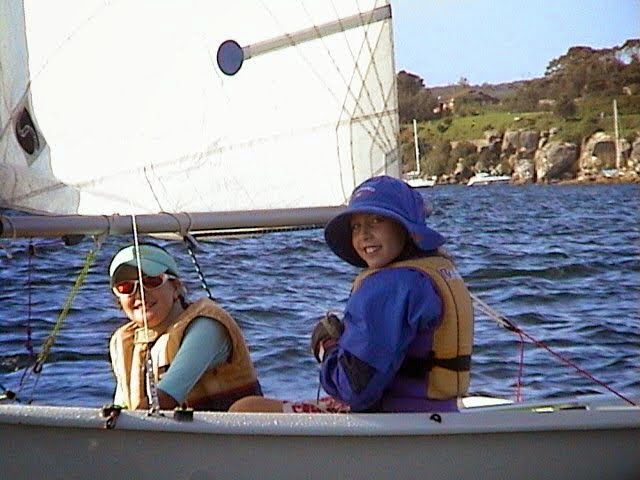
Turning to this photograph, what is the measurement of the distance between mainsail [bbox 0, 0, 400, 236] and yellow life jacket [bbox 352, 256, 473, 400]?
0.80m

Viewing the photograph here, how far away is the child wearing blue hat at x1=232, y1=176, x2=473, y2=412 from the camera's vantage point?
2809mm

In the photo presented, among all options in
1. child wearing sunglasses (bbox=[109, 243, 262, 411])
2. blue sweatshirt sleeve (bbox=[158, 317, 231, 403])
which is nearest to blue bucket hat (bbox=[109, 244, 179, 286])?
child wearing sunglasses (bbox=[109, 243, 262, 411])


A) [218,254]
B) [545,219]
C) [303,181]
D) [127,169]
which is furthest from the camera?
[545,219]

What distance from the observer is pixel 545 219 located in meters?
22.4

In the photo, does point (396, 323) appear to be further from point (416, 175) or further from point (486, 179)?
Answer: point (486, 179)

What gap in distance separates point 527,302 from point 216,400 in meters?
5.85

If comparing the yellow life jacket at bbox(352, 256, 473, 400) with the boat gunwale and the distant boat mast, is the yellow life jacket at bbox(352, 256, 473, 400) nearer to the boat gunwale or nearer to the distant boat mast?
the boat gunwale

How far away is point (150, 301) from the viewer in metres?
3.05

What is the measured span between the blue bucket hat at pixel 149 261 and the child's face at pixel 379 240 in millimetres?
406

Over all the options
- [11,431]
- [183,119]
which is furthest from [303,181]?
[11,431]

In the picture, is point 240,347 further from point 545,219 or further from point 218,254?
point 545,219

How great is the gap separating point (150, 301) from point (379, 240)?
494 mm

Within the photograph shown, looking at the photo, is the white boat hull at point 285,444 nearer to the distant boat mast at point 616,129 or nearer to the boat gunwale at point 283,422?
the boat gunwale at point 283,422

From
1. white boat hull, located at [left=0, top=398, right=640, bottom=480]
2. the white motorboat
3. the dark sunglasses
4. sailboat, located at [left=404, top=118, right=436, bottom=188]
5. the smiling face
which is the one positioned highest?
the dark sunglasses
